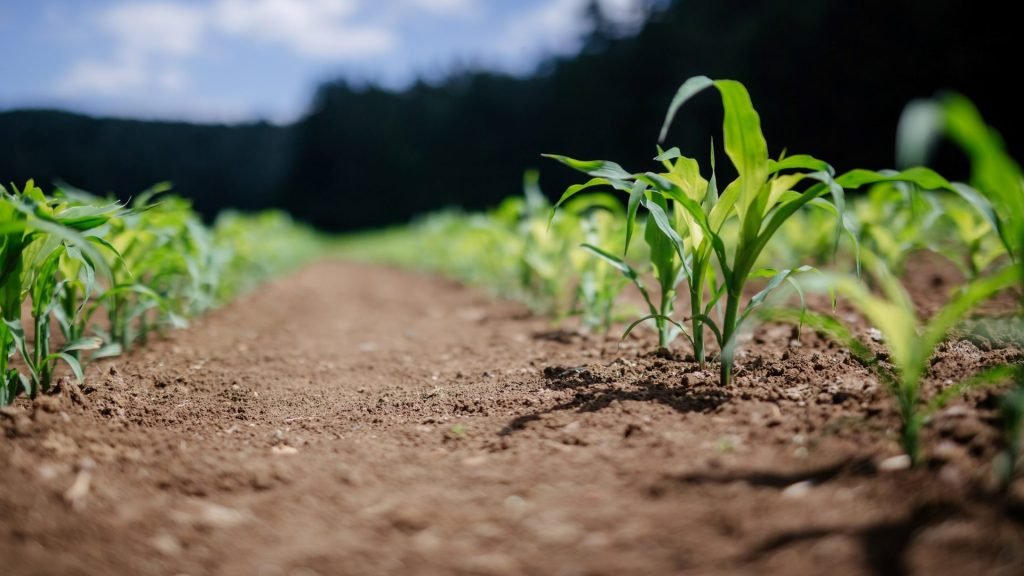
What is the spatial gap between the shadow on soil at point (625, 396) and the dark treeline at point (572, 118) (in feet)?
12.3

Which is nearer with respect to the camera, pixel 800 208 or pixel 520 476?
pixel 520 476

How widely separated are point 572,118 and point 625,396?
2191cm

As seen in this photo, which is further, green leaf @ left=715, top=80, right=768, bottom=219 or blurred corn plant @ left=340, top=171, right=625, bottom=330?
blurred corn plant @ left=340, top=171, right=625, bottom=330

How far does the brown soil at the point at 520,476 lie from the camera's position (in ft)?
2.76

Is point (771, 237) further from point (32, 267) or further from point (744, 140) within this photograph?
point (32, 267)

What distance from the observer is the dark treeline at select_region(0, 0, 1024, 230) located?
1109 cm

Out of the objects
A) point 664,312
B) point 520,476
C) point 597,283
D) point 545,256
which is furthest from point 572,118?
point 520,476

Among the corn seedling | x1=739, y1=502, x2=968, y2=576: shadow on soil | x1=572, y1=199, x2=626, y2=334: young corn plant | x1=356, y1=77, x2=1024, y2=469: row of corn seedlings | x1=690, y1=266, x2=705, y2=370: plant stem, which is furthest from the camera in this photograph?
x1=572, y1=199, x2=626, y2=334: young corn plant

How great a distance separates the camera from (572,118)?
73.2 feet

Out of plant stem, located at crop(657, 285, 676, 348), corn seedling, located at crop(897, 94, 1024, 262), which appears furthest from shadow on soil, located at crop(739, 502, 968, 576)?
plant stem, located at crop(657, 285, 676, 348)

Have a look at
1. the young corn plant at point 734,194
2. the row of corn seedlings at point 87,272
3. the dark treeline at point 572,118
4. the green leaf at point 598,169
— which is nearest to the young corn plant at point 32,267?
the row of corn seedlings at point 87,272

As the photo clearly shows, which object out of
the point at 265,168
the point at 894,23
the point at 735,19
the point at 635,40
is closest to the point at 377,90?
the point at 265,168

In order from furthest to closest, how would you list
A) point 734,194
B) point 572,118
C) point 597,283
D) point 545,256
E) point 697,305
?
1. point 572,118
2. point 545,256
3. point 597,283
4. point 697,305
5. point 734,194

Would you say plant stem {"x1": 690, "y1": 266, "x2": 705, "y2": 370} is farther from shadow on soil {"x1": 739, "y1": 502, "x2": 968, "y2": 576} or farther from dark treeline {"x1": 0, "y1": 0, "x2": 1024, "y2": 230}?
dark treeline {"x1": 0, "y1": 0, "x2": 1024, "y2": 230}
